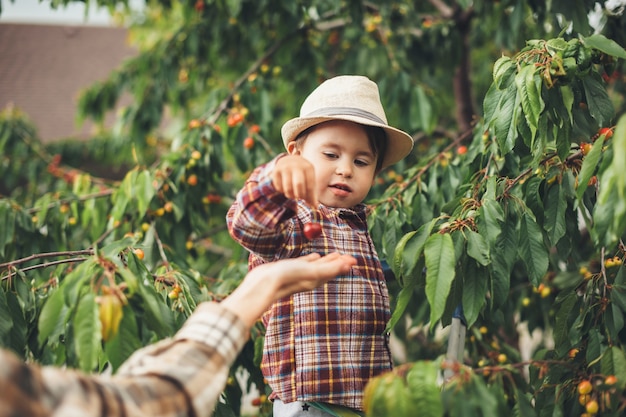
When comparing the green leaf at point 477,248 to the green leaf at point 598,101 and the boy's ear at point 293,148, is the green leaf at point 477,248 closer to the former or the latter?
the green leaf at point 598,101

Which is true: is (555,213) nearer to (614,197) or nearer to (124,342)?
(614,197)

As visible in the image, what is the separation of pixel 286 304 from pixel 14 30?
14.1 metres

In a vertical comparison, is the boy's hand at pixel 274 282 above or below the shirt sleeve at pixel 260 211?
below

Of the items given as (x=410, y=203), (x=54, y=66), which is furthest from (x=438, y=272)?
(x=54, y=66)

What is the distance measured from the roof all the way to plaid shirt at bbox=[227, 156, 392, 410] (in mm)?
10333

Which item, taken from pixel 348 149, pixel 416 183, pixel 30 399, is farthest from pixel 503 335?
pixel 30 399

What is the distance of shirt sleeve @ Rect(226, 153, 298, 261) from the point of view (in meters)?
1.46

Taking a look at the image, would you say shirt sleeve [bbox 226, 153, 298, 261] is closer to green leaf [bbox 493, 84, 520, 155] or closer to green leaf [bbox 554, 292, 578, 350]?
green leaf [bbox 493, 84, 520, 155]

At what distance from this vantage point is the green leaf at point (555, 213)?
6.06 feet

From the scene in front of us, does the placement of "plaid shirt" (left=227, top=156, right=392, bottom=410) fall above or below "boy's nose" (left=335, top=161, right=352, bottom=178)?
below

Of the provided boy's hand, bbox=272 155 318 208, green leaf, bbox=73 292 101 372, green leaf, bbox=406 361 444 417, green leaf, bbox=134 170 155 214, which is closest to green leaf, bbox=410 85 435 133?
green leaf, bbox=134 170 155 214

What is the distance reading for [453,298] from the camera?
1682mm

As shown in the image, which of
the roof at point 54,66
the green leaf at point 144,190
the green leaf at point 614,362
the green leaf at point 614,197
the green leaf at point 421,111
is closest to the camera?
the green leaf at point 614,197

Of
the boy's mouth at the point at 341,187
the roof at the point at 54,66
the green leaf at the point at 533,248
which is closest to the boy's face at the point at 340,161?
the boy's mouth at the point at 341,187
